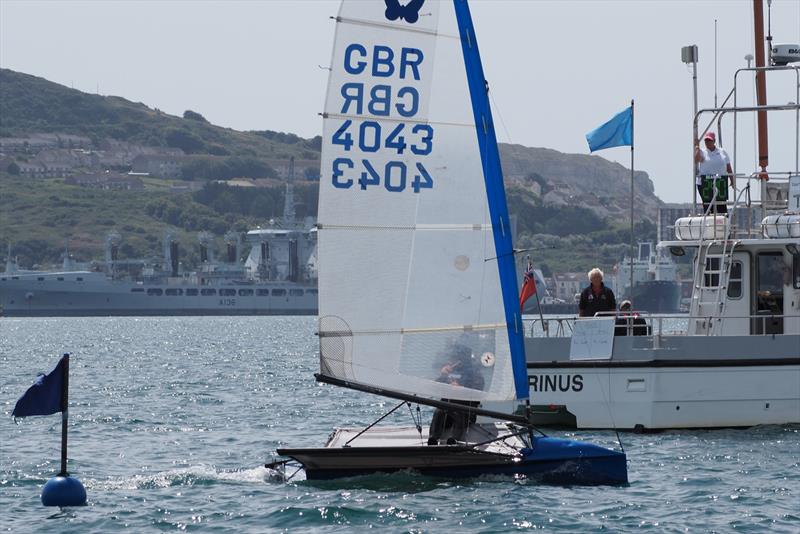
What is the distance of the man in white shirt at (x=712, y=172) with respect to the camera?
79.8ft

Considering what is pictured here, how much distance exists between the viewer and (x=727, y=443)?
2136 centimetres

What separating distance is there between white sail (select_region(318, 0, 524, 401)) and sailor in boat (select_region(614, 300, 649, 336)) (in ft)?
21.5

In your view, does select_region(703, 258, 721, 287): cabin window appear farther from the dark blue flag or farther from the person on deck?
the dark blue flag

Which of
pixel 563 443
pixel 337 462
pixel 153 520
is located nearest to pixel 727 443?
pixel 563 443

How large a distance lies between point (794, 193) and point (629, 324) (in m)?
3.48

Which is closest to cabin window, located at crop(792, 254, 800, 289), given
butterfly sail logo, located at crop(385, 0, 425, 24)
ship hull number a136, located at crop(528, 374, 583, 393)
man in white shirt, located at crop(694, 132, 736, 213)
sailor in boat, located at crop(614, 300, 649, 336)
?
man in white shirt, located at crop(694, 132, 736, 213)

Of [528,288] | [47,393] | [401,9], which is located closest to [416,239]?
[401,9]

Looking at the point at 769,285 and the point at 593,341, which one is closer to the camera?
the point at 593,341

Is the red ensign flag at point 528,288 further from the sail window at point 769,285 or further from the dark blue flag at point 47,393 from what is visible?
the dark blue flag at point 47,393

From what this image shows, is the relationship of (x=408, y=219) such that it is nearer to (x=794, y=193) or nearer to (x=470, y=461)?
(x=470, y=461)

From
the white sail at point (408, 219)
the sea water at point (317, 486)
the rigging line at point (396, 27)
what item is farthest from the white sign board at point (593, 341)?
the rigging line at point (396, 27)

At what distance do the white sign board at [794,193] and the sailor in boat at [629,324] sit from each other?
3.02 metres

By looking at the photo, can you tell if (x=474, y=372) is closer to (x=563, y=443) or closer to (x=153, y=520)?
(x=563, y=443)

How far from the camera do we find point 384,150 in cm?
1628
